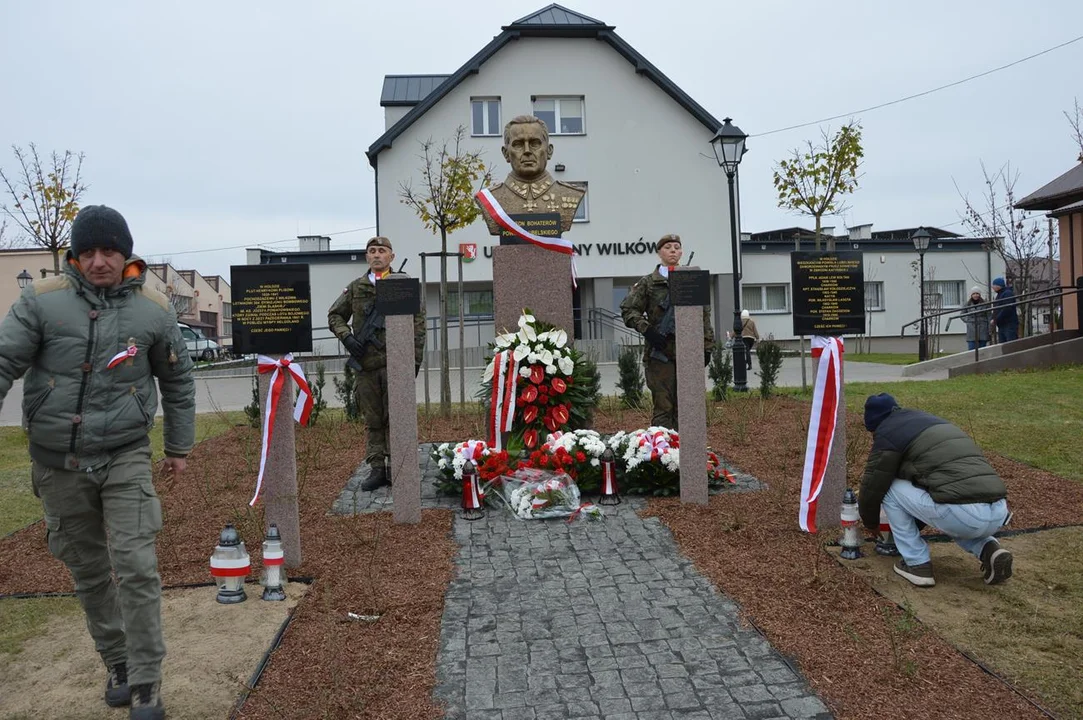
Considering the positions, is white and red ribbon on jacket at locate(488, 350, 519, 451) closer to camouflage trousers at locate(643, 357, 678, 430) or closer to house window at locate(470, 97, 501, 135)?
camouflage trousers at locate(643, 357, 678, 430)

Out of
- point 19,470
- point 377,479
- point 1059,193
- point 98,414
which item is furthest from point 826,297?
point 1059,193

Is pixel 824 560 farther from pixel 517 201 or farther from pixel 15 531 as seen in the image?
pixel 15 531

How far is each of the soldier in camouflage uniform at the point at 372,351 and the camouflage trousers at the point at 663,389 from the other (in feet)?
7.55

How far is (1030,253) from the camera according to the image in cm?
2606

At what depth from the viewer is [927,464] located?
15.6ft

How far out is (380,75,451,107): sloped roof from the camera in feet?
101

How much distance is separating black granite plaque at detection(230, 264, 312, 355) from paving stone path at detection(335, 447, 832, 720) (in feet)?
5.87

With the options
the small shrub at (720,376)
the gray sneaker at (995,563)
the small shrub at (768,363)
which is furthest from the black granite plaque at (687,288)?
the small shrub at (768,363)

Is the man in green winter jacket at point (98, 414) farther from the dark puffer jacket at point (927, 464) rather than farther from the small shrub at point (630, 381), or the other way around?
the small shrub at point (630, 381)

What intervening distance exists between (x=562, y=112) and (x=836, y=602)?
25.2 meters

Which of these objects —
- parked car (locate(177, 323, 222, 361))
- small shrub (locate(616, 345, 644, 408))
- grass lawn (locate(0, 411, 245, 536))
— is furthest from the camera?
parked car (locate(177, 323, 222, 361))

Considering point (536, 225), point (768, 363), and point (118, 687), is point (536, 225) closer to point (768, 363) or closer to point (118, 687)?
point (118, 687)

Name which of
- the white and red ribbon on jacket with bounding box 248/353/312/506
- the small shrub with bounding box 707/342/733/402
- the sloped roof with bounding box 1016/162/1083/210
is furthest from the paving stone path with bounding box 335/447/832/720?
the sloped roof with bounding box 1016/162/1083/210

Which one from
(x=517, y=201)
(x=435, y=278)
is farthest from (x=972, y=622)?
(x=435, y=278)
